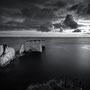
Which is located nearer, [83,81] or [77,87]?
[77,87]

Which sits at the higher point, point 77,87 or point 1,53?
point 1,53

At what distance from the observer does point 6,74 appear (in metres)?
10.6

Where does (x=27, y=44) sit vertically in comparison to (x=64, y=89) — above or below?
above

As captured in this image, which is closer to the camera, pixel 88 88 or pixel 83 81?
pixel 88 88

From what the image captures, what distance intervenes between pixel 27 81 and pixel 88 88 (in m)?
5.00

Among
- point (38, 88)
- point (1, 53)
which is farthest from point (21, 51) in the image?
point (38, 88)

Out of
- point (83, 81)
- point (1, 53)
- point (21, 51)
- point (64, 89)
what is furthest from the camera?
point (21, 51)

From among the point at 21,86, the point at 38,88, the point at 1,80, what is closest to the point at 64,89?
the point at 38,88

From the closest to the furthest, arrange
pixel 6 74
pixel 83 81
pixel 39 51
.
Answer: pixel 83 81 → pixel 6 74 → pixel 39 51

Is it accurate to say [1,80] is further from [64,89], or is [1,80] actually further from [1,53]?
[64,89]

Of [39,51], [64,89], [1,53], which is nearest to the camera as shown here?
[64,89]

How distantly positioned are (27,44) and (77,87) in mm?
16507

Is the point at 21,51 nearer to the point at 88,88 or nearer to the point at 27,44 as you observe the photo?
the point at 27,44

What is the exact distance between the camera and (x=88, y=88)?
777 cm
